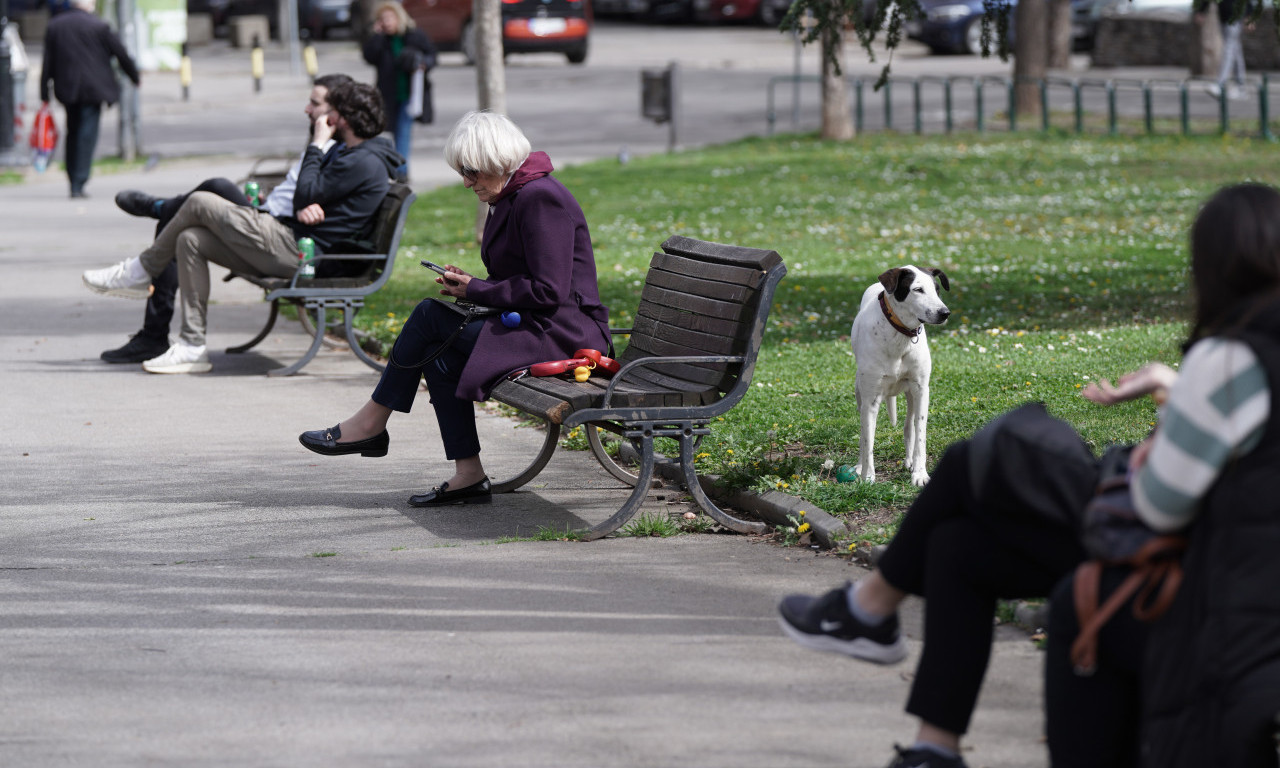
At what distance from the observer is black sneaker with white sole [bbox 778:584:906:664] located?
3752mm

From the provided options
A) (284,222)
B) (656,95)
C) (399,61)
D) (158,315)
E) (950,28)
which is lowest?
(158,315)

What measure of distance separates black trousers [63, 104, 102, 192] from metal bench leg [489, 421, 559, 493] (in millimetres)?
12858

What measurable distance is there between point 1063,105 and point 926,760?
86.6 ft

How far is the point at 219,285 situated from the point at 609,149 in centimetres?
1061

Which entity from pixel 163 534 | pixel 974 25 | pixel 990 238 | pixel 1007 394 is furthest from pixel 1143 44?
pixel 163 534

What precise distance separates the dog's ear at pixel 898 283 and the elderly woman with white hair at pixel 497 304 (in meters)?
1.12

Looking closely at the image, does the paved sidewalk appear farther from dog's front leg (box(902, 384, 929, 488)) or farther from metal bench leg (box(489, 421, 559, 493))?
dog's front leg (box(902, 384, 929, 488))

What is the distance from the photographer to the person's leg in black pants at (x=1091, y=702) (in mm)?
3098

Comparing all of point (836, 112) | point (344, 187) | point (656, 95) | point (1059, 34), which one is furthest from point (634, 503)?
point (1059, 34)

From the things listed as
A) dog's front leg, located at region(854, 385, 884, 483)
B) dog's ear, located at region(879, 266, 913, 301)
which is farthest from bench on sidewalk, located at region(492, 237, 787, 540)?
dog's front leg, located at region(854, 385, 884, 483)

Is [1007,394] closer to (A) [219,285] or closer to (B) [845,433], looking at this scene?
(B) [845,433]

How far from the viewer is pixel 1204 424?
9.37 ft

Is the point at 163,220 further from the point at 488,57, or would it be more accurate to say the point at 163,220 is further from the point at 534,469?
the point at 488,57

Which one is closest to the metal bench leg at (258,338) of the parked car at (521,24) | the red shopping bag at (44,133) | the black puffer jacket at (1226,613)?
the black puffer jacket at (1226,613)
